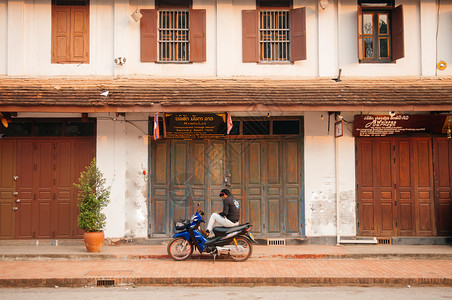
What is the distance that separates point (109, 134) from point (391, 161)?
800 centimetres

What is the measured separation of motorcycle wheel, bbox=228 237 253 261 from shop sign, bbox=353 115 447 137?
457 centimetres

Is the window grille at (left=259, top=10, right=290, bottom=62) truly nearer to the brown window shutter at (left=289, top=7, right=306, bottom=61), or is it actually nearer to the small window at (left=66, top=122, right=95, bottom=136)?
the brown window shutter at (left=289, top=7, right=306, bottom=61)

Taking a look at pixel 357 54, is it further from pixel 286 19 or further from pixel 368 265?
pixel 368 265

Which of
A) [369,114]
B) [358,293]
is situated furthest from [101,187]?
[369,114]

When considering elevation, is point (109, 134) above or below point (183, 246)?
above

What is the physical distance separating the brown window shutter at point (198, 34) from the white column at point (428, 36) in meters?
6.29

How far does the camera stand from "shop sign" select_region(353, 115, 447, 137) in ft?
40.3

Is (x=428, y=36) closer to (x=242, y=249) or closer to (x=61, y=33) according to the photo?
(x=242, y=249)

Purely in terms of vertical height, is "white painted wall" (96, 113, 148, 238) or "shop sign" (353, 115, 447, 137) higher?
"shop sign" (353, 115, 447, 137)

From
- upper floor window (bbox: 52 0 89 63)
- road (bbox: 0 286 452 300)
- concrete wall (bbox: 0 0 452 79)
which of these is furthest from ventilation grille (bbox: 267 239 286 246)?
upper floor window (bbox: 52 0 89 63)

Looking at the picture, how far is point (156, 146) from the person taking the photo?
41.3 ft

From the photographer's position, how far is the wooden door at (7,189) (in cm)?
1233

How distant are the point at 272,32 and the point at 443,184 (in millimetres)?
6563

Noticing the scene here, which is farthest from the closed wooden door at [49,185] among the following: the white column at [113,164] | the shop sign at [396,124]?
the shop sign at [396,124]
